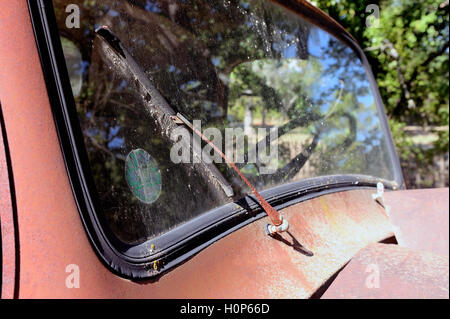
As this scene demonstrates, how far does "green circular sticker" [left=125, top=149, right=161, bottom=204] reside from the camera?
3.58 feet

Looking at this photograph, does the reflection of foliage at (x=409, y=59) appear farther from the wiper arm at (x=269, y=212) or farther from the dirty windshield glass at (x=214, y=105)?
the wiper arm at (x=269, y=212)

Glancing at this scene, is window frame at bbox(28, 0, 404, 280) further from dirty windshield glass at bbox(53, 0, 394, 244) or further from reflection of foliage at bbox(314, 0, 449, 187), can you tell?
reflection of foliage at bbox(314, 0, 449, 187)

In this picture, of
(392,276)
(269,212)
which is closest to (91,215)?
(269,212)

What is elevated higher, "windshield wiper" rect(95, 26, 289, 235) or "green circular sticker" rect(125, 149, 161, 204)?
"windshield wiper" rect(95, 26, 289, 235)

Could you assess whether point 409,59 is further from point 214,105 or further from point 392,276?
point 392,276

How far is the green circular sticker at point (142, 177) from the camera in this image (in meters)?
1.09

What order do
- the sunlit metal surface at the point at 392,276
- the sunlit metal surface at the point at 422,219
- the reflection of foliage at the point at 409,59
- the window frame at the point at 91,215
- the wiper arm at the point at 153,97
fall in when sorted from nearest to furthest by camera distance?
the window frame at the point at 91,215 < the sunlit metal surface at the point at 392,276 < the wiper arm at the point at 153,97 < the sunlit metal surface at the point at 422,219 < the reflection of foliage at the point at 409,59

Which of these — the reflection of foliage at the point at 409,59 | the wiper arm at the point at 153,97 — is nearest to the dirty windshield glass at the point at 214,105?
the wiper arm at the point at 153,97

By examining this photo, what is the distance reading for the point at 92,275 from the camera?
82cm

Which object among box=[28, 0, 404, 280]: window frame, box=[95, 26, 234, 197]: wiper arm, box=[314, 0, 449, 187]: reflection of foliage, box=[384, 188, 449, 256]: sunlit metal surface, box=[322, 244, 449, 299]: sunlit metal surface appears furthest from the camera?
box=[314, 0, 449, 187]: reflection of foliage

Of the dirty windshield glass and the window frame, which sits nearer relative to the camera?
the window frame

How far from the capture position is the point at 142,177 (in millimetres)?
1101

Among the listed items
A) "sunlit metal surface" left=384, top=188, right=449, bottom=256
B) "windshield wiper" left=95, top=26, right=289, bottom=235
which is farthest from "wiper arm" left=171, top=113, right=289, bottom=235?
"sunlit metal surface" left=384, top=188, right=449, bottom=256
